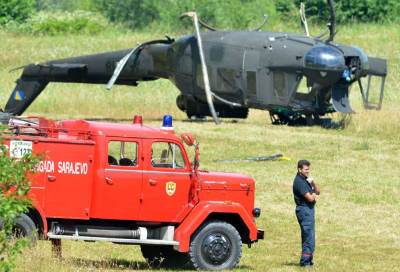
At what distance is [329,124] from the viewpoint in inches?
1602

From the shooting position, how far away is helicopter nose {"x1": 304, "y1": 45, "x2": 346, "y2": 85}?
38750 mm

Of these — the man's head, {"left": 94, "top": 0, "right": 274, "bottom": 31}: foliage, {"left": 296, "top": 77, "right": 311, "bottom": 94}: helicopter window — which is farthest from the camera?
{"left": 94, "top": 0, "right": 274, "bottom": 31}: foliage

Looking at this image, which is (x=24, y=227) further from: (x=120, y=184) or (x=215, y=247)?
(x=215, y=247)

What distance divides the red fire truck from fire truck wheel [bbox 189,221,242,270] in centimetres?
2

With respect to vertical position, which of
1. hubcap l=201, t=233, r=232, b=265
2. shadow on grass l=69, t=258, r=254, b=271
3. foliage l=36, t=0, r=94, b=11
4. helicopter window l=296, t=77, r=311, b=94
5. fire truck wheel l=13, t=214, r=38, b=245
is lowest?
shadow on grass l=69, t=258, r=254, b=271

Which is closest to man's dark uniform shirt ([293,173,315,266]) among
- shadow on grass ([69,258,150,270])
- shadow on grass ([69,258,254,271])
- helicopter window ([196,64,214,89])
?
shadow on grass ([69,258,254,271])

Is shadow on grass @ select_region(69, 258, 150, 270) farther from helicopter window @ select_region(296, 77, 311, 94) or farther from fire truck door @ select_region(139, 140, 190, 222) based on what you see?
helicopter window @ select_region(296, 77, 311, 94)

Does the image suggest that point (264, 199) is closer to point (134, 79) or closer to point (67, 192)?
point (67, 192)

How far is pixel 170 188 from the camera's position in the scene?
17.9 m

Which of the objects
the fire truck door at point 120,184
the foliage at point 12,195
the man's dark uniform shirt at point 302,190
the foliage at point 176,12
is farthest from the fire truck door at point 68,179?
the foliage at point 176,12

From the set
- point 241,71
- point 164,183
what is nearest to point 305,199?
point 164,183

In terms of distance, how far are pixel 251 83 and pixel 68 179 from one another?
23.3 metres

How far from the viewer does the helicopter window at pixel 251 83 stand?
39.9m

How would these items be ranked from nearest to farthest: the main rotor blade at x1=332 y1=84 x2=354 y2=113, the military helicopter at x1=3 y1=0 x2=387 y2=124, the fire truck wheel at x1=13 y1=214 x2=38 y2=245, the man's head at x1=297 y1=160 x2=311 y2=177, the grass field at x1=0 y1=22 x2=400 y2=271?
the fire truck wheel at x1=13 y1=214 x2=38 y2=245 < the man's head at x1=297 y1=160 x2=311 y2=177 < the grass field at x1=0 y1=22 x2=400 y2=271 < the military helicopter at x1=3 y1=0 x2=387 y2=124 < the main rotor blade at x1=332 y1=84 x2=354 y2=113
